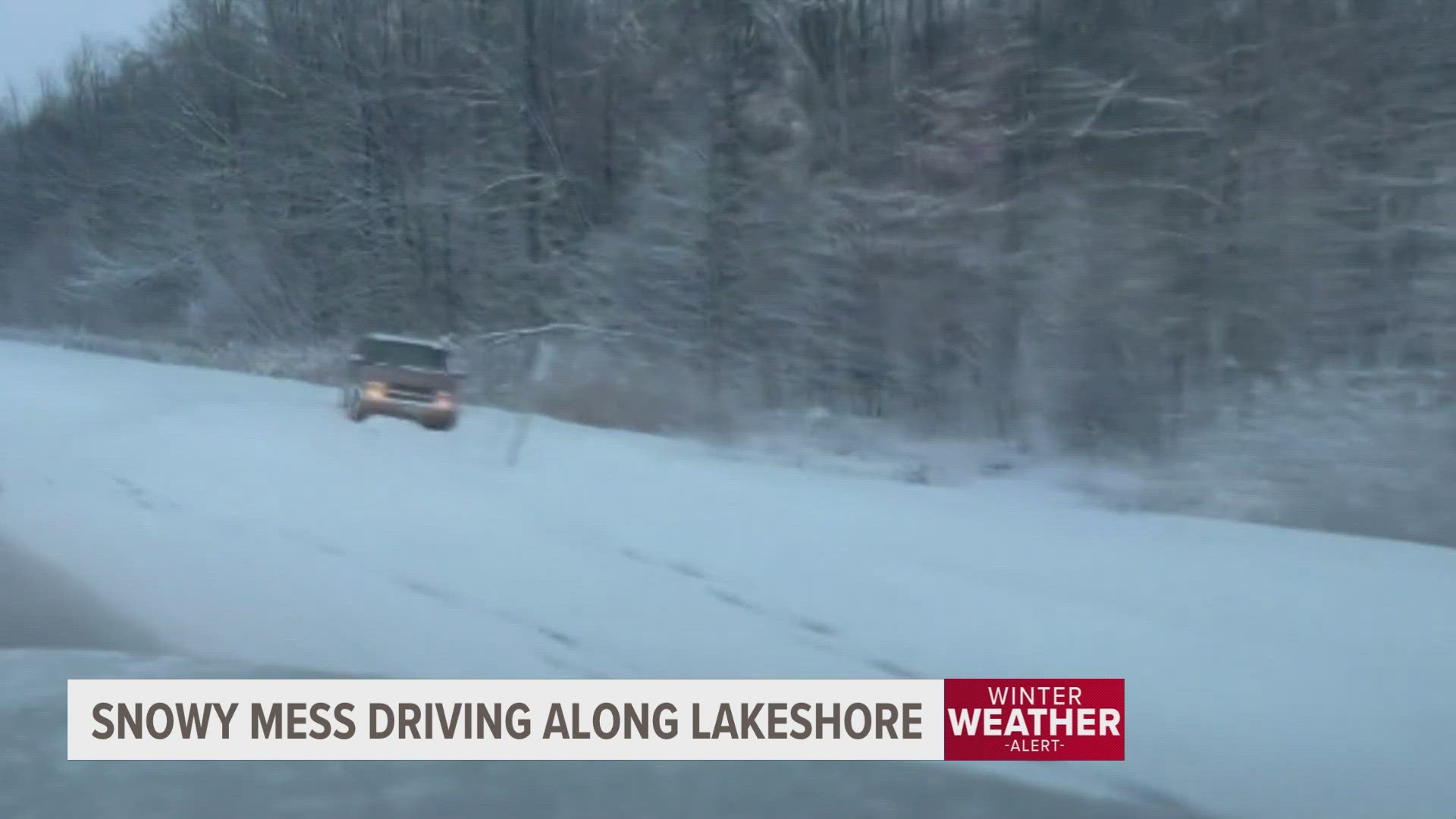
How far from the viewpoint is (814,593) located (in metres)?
11.8

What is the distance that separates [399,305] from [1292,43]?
25569 millimetres

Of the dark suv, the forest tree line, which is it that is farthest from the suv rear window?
the forest tree line

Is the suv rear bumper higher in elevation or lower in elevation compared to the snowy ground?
lower

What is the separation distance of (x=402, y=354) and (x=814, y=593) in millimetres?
15322

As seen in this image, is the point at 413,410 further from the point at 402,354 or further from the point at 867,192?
the point at 867,192

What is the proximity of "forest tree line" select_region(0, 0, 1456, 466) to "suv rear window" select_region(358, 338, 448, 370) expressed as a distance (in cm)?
596

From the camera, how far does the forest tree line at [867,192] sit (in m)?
25.6

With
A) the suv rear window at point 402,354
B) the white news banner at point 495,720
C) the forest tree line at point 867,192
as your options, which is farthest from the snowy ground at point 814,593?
the forest tree line at point 867,192

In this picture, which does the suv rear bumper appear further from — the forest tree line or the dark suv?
the forest tree line

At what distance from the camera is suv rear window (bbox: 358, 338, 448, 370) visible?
2573 cm

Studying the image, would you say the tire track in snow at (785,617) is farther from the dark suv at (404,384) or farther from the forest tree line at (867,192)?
the forest tree line at (867,192)

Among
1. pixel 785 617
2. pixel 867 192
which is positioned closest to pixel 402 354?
pixel 867 192

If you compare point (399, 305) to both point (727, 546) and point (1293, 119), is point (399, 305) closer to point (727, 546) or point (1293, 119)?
point (1293, 119)

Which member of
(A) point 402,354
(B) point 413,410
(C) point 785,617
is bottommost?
(B) point 413,410
